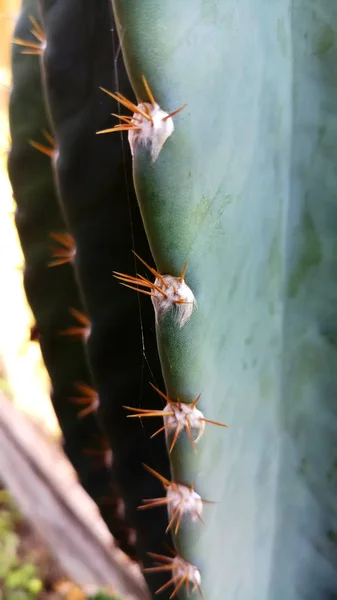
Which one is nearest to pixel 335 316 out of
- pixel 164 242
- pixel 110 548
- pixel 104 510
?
pixel 164 242

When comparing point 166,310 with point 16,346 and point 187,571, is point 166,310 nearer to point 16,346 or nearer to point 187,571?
point 187,571

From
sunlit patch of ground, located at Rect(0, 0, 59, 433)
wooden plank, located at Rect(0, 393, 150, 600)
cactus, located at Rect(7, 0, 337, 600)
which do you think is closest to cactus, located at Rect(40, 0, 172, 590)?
cactus, located at Rect(7, 0, 337, 600)

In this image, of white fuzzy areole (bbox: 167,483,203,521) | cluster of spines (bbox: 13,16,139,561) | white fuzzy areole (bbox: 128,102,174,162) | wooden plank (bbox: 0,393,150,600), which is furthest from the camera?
wooden plank (bbox: 0,393,150,600)

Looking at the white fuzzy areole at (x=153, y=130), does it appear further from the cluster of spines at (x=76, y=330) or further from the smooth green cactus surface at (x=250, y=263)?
Result: the cluster of spines at (x=76, y=330)

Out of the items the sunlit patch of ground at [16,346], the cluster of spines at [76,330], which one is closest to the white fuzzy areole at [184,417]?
the cluster of spines at [76,330]

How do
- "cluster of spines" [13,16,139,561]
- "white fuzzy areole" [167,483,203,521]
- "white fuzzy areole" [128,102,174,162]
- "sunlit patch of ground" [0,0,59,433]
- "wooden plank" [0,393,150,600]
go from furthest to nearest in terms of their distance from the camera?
"sunlit patch of ground" [0,0,59,433]
"wooden plank" [0,393,150,600]
"cluster of spines" [13,16,139,561]
"white fuzzy areole" [167,483,203,521]
"white fuzzy areole" [128,102,174,162]

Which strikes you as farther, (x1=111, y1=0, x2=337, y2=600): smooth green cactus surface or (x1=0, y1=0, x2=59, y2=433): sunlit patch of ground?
(x1=0, y1=0, x2=59, y2=433): sunlit patch of ground

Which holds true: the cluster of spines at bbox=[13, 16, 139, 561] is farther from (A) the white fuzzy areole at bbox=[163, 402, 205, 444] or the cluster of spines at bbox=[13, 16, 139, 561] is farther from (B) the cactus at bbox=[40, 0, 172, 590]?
(A) the white fuzzy areole at bbox=[163, 402, 205, 444]
